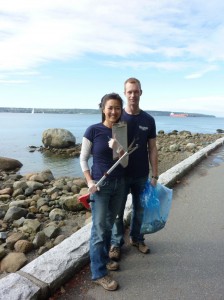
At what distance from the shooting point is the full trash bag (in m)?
3.69

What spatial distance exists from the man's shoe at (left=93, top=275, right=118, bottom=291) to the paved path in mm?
44

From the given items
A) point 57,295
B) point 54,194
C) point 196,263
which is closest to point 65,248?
point 57,295

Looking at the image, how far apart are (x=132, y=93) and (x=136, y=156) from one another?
0.73 metres

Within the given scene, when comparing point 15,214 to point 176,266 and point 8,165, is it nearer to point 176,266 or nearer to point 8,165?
point 176,266

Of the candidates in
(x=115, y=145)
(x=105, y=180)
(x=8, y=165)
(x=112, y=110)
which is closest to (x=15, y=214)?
(x=105, y=180)

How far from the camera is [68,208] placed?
6.97 m

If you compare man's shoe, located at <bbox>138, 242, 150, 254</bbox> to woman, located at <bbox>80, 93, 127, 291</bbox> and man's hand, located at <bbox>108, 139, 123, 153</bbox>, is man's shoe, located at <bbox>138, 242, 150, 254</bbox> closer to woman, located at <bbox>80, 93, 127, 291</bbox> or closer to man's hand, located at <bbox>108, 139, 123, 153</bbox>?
woman, located at <bbox>80, 93, 127, 291</bbox>

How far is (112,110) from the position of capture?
297cm

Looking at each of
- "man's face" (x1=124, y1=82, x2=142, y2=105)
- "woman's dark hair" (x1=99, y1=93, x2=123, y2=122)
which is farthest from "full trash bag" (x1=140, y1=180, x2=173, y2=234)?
"woman's dark hair" (x1=99, y1=93, x2=123, y2=122)

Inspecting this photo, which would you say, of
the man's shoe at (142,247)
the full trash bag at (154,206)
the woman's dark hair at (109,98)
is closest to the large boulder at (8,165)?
the man's shoe at (142,247)

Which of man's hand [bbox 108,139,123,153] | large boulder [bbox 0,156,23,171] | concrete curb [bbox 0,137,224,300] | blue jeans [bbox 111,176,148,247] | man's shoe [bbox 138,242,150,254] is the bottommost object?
large boulder [bbox 0,156,23,171]

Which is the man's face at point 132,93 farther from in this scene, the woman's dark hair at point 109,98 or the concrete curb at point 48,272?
the concrete curb at point 48,272

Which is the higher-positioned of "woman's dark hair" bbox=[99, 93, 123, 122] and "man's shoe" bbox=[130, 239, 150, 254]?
"woman's dark hair" bbox=[99, 93, 123, 122]

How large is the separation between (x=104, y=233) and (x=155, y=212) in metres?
0.89
